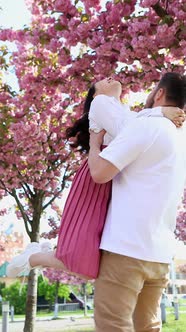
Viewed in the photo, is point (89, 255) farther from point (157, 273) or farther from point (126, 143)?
point (126, 143)

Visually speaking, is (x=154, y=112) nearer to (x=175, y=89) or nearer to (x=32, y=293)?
(x=175, y=89)

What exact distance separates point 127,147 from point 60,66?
Answer: 4.14 metres

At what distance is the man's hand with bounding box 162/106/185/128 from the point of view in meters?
2.02

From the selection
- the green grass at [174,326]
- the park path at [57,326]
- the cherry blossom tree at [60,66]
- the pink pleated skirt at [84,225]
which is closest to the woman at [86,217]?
the pink pleated skirt at [84,225]

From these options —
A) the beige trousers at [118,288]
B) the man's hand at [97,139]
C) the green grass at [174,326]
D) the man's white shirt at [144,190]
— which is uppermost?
the man's hand at [97,139]

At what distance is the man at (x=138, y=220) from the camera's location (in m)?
1.77

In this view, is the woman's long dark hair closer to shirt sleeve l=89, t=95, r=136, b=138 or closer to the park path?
shirt sleeve l=89, t=95, r=136, b=138

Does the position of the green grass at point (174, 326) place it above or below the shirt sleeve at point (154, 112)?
below

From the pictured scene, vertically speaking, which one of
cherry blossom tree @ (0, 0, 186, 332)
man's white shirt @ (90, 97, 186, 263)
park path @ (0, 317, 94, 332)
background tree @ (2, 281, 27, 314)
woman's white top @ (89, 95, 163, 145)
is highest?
cherry blossom tree @ (0, 0, 186, 332)

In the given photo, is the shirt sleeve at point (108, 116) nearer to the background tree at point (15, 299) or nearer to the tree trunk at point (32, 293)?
the tree trunk at point (32, 293)

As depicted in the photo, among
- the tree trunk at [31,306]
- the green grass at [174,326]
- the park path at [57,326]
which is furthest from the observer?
the park path at [57,326]

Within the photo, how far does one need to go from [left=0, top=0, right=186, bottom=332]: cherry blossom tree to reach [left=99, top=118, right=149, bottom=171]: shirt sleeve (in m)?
2.71

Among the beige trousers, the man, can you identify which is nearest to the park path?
the man

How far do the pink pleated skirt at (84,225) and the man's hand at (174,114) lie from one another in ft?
1.29
